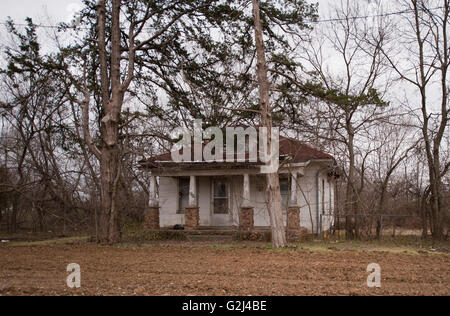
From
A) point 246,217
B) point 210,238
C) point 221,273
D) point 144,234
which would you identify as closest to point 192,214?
point 210,238

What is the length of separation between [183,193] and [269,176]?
7.71 m

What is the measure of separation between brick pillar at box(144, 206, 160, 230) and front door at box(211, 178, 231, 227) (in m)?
2.57

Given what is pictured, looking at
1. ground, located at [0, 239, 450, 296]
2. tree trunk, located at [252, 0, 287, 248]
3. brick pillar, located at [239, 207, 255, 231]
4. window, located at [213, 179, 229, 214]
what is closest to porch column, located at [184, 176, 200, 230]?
window, located at [213, 179, 229, 214]

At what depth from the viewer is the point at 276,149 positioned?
14680 mm

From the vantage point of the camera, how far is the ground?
662 centimetres

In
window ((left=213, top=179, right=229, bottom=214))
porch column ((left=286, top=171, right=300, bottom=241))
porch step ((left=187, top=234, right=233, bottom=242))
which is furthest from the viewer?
window ((left=213, top=179, right=229, bottom=214))

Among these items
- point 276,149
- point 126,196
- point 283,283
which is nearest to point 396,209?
point 276,149

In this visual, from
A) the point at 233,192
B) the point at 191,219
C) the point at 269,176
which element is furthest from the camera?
the point at 233,192

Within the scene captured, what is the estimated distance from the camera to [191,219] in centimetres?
1834

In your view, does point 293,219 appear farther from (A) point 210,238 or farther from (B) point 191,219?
(B) point 191,219

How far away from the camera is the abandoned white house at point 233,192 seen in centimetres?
1806

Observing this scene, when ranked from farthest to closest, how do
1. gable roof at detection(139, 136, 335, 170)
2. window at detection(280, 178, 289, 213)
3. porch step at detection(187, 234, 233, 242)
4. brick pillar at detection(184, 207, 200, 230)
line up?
window at detection(280, 178, 289, 213) → brick pillar at detection(184, 207, 200, 230) → gable roof at detection(139, 136, 335, 170) → porch step at detection(187, 234, 233, 242)

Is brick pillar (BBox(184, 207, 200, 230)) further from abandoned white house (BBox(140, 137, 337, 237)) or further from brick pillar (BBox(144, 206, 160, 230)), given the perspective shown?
brick pillar (BBox(144, 206, 160, 230))

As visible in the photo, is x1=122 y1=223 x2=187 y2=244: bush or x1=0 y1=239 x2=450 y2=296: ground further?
x1=122 y1=223 x2=187 y2=244: bush
